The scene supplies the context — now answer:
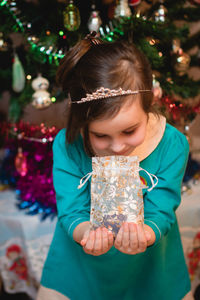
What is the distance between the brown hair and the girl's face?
17 millimetres

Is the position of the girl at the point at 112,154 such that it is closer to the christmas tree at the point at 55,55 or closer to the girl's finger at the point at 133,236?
the girl's finger at the point at 133,236

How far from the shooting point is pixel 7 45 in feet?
4.58

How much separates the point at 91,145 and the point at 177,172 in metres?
0.25

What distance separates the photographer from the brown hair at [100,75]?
2.15 feet

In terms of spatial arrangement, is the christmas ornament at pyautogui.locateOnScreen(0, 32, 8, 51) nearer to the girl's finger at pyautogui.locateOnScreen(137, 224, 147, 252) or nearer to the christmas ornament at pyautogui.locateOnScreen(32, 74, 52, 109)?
the christmas ornament at pyautogui.locateOnScreen(32, 74, 52, 109)

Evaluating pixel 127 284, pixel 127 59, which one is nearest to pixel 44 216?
pixel 127 284

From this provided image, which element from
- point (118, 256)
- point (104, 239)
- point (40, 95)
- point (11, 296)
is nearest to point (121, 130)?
point (104, 239)

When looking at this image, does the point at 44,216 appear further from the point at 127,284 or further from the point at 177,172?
the point at 177,172

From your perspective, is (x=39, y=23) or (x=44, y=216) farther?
(x=44, y=216)

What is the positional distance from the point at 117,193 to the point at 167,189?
195 millimetres

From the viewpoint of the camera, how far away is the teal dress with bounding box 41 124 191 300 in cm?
76

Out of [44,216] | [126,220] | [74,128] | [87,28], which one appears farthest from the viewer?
[44,216]

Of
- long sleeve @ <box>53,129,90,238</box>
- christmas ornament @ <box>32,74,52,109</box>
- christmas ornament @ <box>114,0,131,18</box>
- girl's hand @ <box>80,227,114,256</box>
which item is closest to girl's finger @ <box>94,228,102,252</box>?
girl's hand @ <box>80,227,114,256</box>

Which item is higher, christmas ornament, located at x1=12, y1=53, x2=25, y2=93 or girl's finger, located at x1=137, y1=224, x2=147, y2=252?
christmas ornament, located at x1=12, y1=53, x2=25, y2=93
